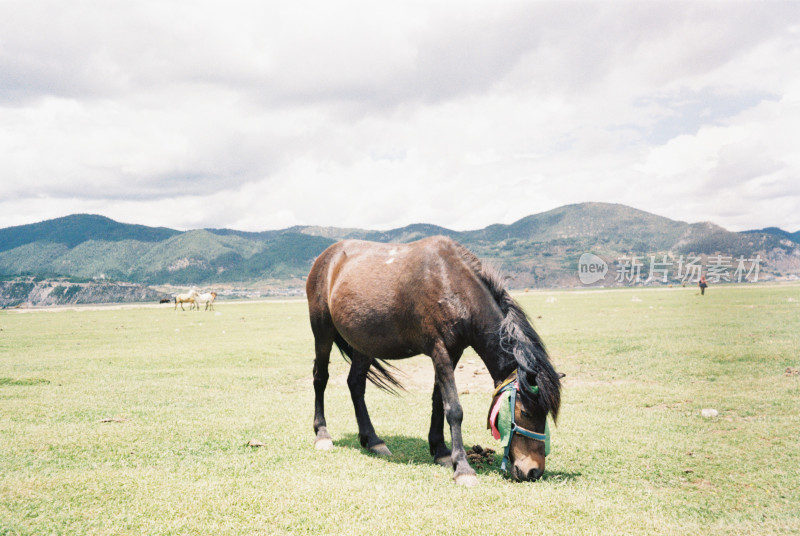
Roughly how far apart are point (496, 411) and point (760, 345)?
50.4 ft

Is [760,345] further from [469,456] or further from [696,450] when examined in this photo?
[469,456]

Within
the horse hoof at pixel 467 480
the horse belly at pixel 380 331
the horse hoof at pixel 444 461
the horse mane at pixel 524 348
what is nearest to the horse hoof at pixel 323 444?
the horse belly at pixel 380 331

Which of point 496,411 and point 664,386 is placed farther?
point 664,386

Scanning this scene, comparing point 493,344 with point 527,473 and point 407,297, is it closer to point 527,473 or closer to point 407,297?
point 407,297

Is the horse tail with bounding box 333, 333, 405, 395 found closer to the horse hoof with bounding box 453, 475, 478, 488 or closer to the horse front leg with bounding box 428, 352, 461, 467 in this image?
the horse front leg with bounding box 428, 352, 461, 467

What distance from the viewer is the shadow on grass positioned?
6.34 m

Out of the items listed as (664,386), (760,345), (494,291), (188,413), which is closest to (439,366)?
(494,291)

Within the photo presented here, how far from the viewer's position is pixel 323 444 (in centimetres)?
756

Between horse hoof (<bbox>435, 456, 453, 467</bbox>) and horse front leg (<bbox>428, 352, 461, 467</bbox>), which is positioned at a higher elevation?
horse front leg (<bbox>428, 352, 461, 467</bbox>)

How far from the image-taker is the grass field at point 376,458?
4.68 meters

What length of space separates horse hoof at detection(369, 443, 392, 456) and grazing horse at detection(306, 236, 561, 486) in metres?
0.02

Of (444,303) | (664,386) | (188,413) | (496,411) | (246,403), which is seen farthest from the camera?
(664,386)

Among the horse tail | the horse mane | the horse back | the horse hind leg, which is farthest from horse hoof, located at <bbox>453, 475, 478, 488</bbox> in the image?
the horse hind leg

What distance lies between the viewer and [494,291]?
6.71 m
